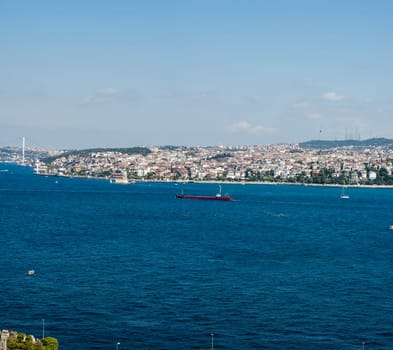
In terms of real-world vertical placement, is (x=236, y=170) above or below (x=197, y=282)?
above

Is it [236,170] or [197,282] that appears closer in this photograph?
[197,282]

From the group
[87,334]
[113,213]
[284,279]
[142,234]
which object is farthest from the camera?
[113,213]

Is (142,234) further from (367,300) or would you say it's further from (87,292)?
(367,300)

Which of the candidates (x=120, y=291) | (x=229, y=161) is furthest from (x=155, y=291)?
(x=229, y=161)

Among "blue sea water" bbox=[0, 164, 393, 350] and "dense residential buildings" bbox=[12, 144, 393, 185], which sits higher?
"dense residential buildings" bbox=[12, 144, 393, 185]

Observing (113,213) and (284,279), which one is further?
(113,213)

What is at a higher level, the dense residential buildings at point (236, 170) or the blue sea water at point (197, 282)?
the dense residential buildings at point (236, 170)

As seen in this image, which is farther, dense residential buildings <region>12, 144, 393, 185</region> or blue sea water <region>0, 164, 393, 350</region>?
dense residential buildings <region>12, 144, 393, 185</region>

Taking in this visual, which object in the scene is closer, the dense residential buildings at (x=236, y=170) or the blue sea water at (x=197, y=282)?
the blue sea water at (x=197, y=282)
